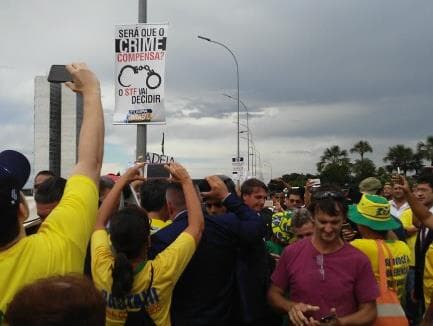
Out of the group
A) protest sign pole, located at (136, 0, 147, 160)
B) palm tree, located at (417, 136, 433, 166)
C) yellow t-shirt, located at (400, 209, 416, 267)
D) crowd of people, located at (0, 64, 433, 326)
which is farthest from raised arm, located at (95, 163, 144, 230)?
palm tree, located at (417, 136, 433, 166)

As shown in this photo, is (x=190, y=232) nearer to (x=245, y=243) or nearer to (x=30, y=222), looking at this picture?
(x=245, y=243)

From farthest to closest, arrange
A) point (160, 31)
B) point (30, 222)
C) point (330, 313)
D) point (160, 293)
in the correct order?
point (160, 31)
point (30, 222)
point (330, 313)
point (160, 293)

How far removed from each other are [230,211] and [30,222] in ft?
4.43

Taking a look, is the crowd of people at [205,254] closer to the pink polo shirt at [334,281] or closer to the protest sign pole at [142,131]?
the pink polo shirt at [334,281]

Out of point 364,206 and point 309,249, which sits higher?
point 364,206

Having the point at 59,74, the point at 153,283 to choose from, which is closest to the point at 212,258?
the point at 153,283

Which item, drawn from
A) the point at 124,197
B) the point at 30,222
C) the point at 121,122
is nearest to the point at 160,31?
the point at 121,122

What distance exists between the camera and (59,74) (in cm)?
273

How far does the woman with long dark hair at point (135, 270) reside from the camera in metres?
2.85

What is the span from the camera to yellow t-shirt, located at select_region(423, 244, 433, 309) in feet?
15.6

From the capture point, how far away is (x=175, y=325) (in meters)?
3.21

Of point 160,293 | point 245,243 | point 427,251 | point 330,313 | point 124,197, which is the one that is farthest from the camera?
point 427,251

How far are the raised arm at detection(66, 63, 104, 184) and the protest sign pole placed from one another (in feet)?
18.8

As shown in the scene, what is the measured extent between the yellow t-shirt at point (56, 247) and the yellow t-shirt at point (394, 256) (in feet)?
6.85
